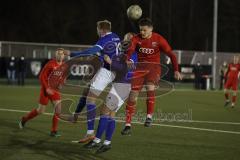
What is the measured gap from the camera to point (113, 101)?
1040cm

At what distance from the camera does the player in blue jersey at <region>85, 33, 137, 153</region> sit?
10.3 m

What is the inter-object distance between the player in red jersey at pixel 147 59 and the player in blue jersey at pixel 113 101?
0.59 metres

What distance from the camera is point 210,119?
17.4 m

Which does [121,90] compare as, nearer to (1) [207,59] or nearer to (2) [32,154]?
(2) [32,154]

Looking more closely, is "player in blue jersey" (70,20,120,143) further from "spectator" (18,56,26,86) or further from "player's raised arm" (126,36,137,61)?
"spectator" (18,56,26,86)

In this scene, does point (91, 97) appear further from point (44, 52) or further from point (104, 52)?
point (44, 52)

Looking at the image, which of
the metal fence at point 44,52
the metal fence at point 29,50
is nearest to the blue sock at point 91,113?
→ the metal fence at point 44,52

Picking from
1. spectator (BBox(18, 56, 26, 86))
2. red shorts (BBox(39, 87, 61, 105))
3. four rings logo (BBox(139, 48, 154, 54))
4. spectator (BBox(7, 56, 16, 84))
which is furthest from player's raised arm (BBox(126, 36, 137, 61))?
spectator (BBox(7, 56, 16, 84))

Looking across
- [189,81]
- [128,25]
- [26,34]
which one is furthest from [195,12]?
[189,81]

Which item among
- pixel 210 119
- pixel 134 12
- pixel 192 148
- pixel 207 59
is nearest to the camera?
pixel 192 148

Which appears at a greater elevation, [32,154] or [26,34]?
[26,34]

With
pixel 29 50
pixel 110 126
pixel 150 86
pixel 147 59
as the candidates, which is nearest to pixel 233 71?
pixel 150 86

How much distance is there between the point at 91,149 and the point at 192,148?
212 cm

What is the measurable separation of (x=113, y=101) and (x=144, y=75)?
8.68 ft
